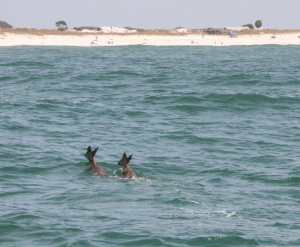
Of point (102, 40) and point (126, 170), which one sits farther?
point (102, 40)

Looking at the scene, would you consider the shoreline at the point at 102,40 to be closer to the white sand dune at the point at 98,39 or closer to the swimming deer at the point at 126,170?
the white sand dune at the point at 98,39

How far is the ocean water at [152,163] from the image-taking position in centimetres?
1000

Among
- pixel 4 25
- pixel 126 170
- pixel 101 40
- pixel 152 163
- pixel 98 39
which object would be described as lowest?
pixel 152 163

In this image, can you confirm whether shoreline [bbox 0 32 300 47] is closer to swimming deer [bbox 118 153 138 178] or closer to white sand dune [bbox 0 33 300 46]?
white sand dune [bbox 0 33 300 46]

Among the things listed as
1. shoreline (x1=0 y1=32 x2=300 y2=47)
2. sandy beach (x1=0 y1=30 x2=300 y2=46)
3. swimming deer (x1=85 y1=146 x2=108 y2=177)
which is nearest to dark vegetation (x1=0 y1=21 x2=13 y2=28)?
sandy beach (x1=0 y1=30 x2=300 y2=46)

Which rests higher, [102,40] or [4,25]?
[4,25]

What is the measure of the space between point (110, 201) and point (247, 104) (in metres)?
15.9

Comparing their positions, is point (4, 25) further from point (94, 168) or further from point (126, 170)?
point (126, 170)

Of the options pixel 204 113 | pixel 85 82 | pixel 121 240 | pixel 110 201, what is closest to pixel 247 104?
pixel 204 113

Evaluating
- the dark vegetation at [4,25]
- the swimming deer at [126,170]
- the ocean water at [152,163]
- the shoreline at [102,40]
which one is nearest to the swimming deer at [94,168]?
the ocean water at [152,163]

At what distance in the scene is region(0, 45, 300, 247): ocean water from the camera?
32.8ft

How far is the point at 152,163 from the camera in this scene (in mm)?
15477

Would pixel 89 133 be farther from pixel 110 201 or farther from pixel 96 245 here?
pixel 96 245

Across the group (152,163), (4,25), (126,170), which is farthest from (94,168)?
(4,25)
